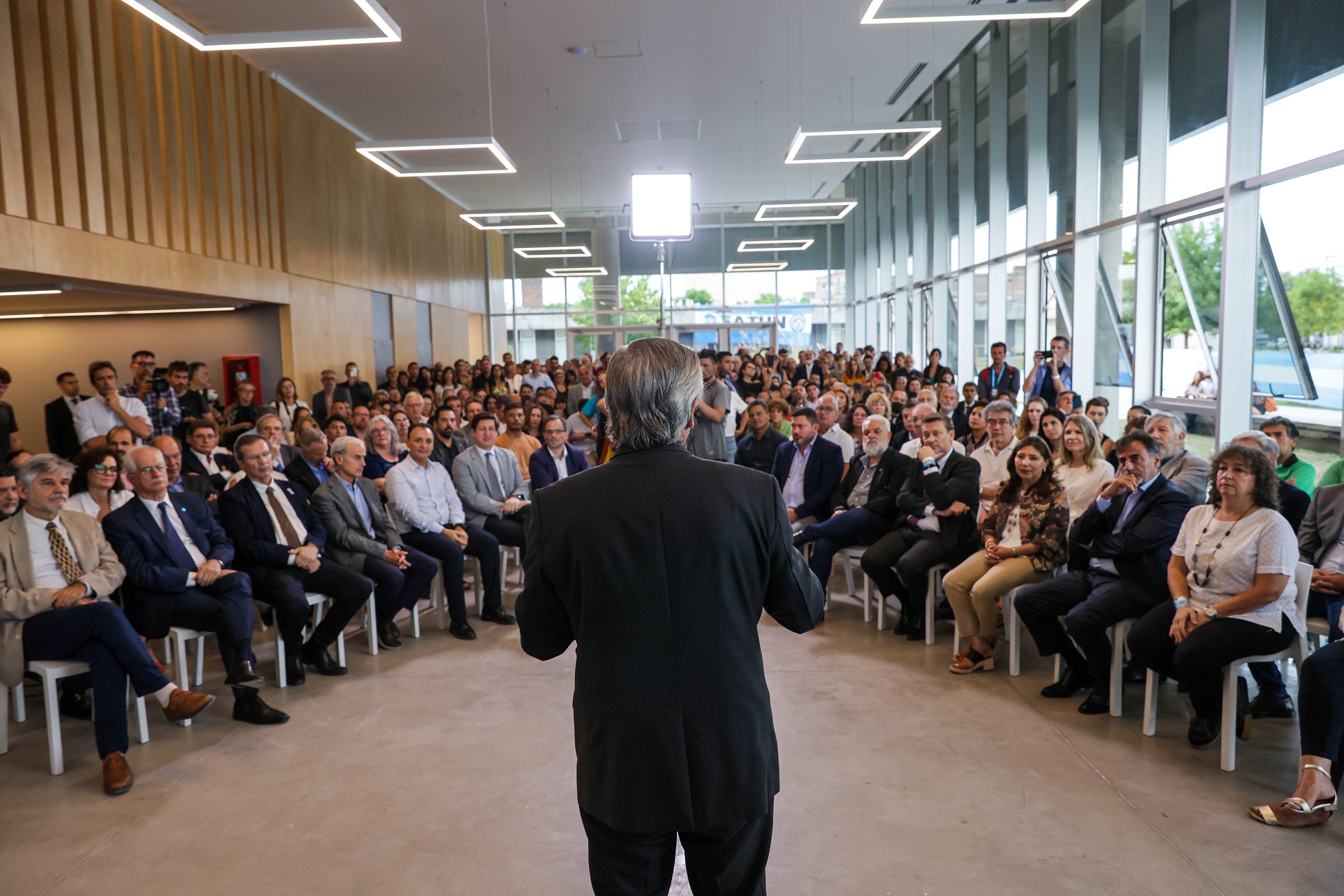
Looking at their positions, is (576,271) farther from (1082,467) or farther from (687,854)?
(687,854)

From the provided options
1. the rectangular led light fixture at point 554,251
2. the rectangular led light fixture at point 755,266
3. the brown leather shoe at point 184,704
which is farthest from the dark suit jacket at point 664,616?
the rectangular led light fixture at point 755,266

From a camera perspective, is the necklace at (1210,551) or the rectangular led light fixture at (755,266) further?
the rectangular led light fixture at (755,266)

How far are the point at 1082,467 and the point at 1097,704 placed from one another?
1475mm

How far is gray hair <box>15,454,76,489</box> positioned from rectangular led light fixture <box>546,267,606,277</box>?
56.5 feet

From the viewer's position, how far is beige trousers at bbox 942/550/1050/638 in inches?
172

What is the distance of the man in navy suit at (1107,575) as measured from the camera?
3797 mm

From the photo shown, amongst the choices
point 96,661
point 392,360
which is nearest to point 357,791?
point 96,661

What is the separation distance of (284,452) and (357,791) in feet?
13.6

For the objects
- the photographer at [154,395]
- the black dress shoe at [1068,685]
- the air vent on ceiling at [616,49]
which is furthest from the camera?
the air vent on ceiling at [616,49]

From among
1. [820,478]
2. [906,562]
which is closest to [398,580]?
[820,478]

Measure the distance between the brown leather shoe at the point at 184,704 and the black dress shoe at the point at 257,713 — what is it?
27cm

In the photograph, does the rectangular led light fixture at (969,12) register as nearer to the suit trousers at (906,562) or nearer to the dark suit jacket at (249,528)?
the suit trousers at (906,562)

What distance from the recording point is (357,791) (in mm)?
3240

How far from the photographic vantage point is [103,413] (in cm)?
705
